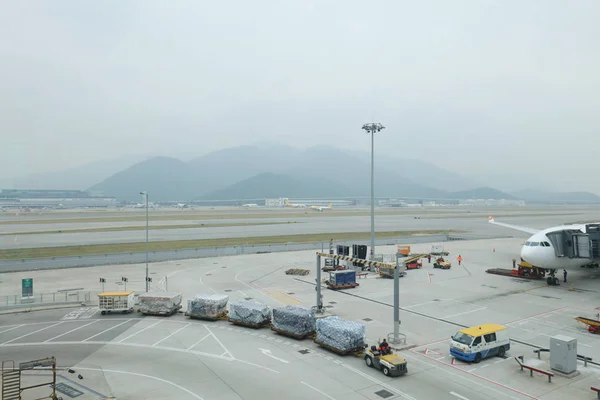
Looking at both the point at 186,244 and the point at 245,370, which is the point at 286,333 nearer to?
the point at 245,370

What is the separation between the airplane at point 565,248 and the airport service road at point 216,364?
23.4m

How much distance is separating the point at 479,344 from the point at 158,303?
80.2ft

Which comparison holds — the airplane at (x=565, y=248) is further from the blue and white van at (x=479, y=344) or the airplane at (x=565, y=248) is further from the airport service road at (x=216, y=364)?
the airport service road at (x=216, y=364)

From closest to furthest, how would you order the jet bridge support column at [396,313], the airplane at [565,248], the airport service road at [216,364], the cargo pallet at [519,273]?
the airport service road at [216,364]
the jet bridge support column at [396,313]
the airplane at [565,248]
the cargo pallet at [519,273]

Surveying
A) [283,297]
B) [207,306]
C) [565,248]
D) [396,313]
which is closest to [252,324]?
[207,306]

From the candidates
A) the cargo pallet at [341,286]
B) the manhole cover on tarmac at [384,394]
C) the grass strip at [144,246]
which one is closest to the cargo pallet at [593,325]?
the manhole cover on tarmac at [384,394]

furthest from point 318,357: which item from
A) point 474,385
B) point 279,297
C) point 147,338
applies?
point 279,297

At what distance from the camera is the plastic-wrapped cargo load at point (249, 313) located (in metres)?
28.5

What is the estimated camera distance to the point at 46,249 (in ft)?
230

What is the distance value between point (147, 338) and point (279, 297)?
14486 millimetres

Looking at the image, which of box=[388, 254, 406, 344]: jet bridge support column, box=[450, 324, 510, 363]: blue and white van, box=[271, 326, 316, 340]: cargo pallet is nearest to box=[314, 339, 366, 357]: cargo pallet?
box=[388, 254, 406, 344]: jet bridge support column

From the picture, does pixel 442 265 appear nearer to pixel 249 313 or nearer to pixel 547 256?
pixel 547 256

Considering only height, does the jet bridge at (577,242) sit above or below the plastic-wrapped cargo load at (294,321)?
above

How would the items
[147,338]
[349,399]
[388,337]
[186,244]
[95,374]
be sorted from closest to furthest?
[349,399] < [95,374] < [388,337] < [147,338] < [186,244]
